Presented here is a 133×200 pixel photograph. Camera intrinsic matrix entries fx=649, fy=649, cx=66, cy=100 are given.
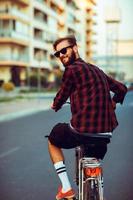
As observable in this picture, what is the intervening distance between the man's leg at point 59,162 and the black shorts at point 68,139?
0.17 feet

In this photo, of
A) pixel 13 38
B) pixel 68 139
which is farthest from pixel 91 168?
pixel 13 38

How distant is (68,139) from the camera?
4.21m

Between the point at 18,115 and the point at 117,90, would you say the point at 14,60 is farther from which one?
the point at 117,90

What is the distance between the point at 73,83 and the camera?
4129mm

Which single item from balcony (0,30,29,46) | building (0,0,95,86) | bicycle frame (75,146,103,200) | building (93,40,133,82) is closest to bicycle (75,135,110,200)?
bicycle frame (75,146,103,200)

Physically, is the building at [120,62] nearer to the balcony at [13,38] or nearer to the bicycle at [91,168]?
the bicycle at [91,168]

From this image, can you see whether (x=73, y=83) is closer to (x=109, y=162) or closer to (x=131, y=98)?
(x=131, y=98)

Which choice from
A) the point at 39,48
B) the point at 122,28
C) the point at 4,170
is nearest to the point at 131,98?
the point at 122,28

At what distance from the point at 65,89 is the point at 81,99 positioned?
0.42 feet

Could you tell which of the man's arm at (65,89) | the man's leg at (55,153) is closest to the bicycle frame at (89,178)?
the man's leg at (55,153)

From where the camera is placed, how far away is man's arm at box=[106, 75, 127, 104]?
13.9 feet

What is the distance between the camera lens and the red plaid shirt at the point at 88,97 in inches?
160

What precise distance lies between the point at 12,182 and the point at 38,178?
387 mm

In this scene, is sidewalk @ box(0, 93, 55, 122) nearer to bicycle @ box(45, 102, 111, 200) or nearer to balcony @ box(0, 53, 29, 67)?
balcony @ box(0, 53, 29, 67)
